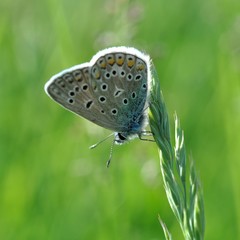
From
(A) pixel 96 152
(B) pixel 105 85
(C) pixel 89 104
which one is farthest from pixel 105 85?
(A) pixel 96 152

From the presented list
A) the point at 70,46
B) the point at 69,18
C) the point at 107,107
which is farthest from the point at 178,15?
the point at 107,107

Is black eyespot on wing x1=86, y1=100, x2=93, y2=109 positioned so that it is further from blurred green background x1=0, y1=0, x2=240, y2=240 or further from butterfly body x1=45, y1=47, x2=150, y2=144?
blurred green background x1=0, y1=0, x2=240, y2=240

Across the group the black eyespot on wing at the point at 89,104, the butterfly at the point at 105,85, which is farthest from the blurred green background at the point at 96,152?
the black eyespot on wing at the point at 89,104

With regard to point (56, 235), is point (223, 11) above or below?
above

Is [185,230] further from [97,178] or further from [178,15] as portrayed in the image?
[178,15]

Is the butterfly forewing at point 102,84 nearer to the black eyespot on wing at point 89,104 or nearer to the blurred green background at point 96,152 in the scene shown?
the black eyespot on wing at point 89,104

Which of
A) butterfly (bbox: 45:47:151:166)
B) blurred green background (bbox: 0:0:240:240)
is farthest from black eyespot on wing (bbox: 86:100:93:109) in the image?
blurred green background (bbox: 0:0:240:240)

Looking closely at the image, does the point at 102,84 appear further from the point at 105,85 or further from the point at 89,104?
the point at 89,104

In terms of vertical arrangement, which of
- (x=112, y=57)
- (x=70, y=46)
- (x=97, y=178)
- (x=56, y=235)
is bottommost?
(x=56, y=235)
